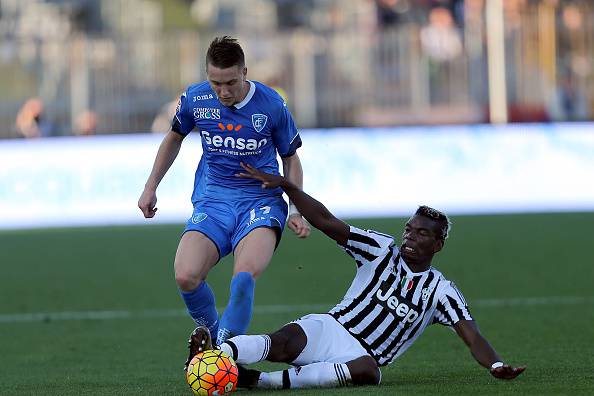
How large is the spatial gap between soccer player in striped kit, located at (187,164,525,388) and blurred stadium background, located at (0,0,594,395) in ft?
2.85

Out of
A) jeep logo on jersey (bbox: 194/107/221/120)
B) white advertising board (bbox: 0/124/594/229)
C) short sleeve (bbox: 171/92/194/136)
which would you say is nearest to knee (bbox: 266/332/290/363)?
jeep logo on jersey (bbox: 194/107/221/120)

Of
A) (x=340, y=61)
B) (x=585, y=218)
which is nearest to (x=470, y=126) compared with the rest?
(x=585, y=218)

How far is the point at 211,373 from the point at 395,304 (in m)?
1.17

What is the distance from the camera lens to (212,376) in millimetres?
6156

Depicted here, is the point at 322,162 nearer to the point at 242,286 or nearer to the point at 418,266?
the point at 418,266

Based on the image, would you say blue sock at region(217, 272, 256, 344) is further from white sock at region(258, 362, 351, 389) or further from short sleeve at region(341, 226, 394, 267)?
short sleeve at region(341, 226, 394, 267)

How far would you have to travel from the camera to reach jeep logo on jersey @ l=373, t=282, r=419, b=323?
22.1ft

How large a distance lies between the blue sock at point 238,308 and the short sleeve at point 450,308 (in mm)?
1018

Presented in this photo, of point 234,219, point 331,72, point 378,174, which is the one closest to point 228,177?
point 234,219

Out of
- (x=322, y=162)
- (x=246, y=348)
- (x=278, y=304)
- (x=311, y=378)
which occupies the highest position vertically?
(x=246, y=348)

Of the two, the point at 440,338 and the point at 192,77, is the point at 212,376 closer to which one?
the point at 440,338

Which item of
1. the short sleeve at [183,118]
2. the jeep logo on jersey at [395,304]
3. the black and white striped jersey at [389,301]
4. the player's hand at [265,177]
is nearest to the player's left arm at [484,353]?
the black and white striped jersey at [389,301]

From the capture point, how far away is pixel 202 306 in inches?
282

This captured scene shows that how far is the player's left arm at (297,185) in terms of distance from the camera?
6.75 m
